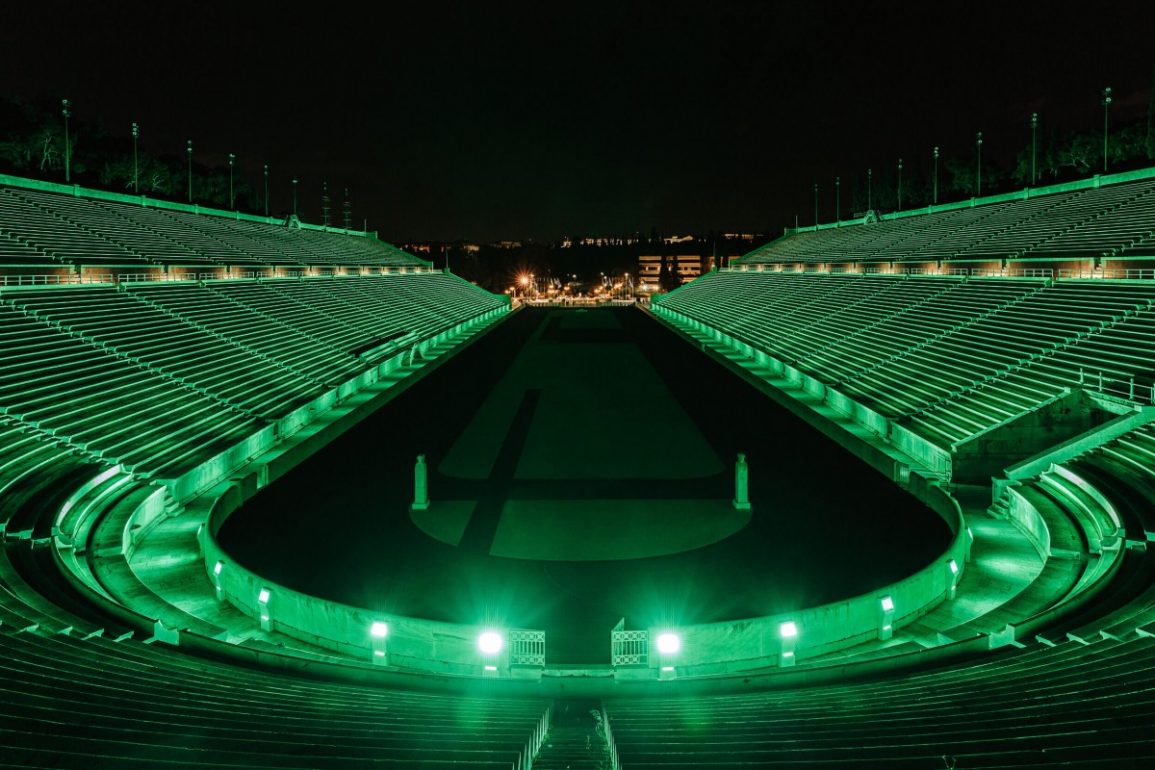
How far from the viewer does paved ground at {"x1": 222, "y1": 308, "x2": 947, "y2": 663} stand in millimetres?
10453

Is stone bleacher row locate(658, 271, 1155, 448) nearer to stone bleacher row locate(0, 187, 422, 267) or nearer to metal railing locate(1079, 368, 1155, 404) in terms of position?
metal railing locate(1079, 368, 1155, 404)

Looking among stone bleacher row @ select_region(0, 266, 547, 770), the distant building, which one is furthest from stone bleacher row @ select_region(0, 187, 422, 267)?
the distant building

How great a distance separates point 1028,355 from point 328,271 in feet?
128

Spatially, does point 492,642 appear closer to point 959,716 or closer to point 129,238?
point 959,716

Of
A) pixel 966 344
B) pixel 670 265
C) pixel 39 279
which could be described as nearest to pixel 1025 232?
pixel 966 344

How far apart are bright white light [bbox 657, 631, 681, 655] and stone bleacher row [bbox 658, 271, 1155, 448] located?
10.3 m

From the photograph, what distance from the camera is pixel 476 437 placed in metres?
20.2

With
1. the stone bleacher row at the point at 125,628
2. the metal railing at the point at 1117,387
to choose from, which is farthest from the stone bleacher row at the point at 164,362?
the metal railing at the point at 1117,387

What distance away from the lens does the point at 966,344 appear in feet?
73.9

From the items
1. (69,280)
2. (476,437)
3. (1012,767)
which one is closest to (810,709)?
(1012,767)

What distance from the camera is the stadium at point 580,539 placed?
6.32 metres

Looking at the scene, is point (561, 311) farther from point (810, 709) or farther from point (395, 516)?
point (810, 709)

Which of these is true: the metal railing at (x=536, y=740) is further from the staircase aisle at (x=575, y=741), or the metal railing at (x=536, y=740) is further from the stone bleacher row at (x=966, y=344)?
the stone bleacher row at (x=966, y=344)

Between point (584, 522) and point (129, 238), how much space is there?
102 ft
